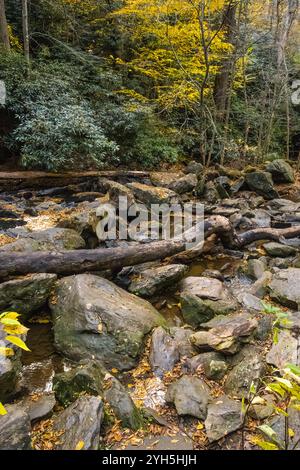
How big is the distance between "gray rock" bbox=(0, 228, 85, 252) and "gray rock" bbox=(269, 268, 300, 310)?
3105 mm

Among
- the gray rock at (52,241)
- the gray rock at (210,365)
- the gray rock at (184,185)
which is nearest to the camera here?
the gray rock at (210,365)

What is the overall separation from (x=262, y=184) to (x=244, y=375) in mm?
7800

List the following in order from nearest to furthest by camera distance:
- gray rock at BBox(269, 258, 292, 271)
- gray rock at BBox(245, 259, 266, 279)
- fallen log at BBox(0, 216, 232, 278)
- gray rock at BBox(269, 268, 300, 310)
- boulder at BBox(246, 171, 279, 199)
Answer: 1. fallen log at BBox(0, 216, 232, 278)
2. gray rock at BBox(269, 268, 300, 310)
3. gray rock at BBox(245, 259, 266, 279)
4. gray rock at BBox(269, 258, 292, 271)
5. boulder at BBox(246, 171, 279, 199)

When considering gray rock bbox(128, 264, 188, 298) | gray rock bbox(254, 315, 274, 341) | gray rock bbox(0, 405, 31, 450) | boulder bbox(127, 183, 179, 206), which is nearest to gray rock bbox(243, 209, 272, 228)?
boulder bbox(127, 183, 179, 206)

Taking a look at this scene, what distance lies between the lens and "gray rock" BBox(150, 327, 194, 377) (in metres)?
3.42

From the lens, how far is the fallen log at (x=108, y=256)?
4160mm

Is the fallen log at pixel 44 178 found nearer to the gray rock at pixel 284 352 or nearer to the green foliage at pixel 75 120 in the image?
the green foliage at pixel 75 120

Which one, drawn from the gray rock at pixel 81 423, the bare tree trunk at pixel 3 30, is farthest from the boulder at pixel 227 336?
the bare tree trunk at pixel 3 30

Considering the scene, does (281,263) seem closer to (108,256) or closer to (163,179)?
(108,256)

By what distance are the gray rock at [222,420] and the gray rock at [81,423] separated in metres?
0.86

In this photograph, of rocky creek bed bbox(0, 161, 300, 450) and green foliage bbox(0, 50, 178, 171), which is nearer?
rocky creek bed bbox(0, 161, 300, 450)

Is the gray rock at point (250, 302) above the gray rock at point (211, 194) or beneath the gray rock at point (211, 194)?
beneath

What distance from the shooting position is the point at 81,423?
8.02ft

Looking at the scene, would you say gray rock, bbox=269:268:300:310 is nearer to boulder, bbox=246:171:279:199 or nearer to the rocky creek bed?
the rocky creek bed
